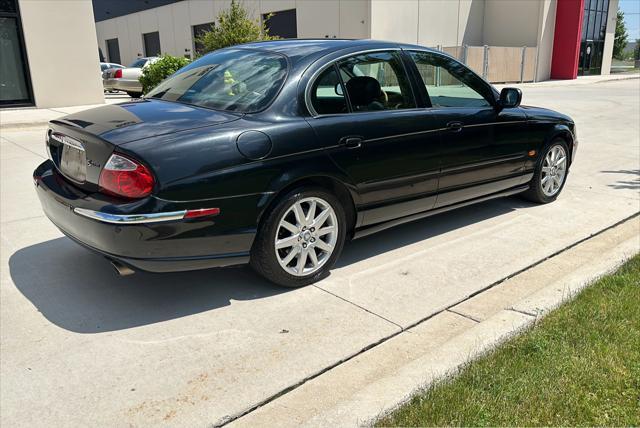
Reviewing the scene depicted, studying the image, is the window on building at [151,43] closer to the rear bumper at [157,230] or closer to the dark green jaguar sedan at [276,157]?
the dark green jaguar sedan at [276,157]

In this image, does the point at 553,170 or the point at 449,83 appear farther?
the point at 553,170

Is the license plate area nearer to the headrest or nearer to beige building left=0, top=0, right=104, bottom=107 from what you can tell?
the headrest

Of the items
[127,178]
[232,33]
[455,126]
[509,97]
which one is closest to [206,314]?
[127,178]

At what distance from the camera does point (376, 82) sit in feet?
14.2

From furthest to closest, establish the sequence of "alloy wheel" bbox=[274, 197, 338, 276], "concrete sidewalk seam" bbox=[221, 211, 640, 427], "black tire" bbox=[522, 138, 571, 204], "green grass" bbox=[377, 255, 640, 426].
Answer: "black tire" bbox=[522, 138, 571, 204]
"alloy wheel" bbox=[274, 197, 338, 276]
"concrete sidewalk seam" bbox=[221, 211, 640, 427]
"green grass" bbox=[377, 255, 640, 426]

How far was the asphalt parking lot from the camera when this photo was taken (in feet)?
9.09

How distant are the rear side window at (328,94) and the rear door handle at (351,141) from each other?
0.73 ft

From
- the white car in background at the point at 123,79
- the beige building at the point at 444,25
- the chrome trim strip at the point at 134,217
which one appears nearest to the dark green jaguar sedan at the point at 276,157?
the chrome trim strip at the point at 134,217

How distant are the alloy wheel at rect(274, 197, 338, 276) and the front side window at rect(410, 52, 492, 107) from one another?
149 centimetres

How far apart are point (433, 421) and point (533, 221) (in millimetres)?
3560

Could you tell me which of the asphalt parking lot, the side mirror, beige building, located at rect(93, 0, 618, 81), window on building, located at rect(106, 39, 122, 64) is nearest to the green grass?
the asphalt parking lot

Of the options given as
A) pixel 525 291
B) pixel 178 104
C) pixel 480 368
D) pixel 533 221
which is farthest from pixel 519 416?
pixel 533 221

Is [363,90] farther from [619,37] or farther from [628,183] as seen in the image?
[619,37]

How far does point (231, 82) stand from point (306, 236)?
1256mm
